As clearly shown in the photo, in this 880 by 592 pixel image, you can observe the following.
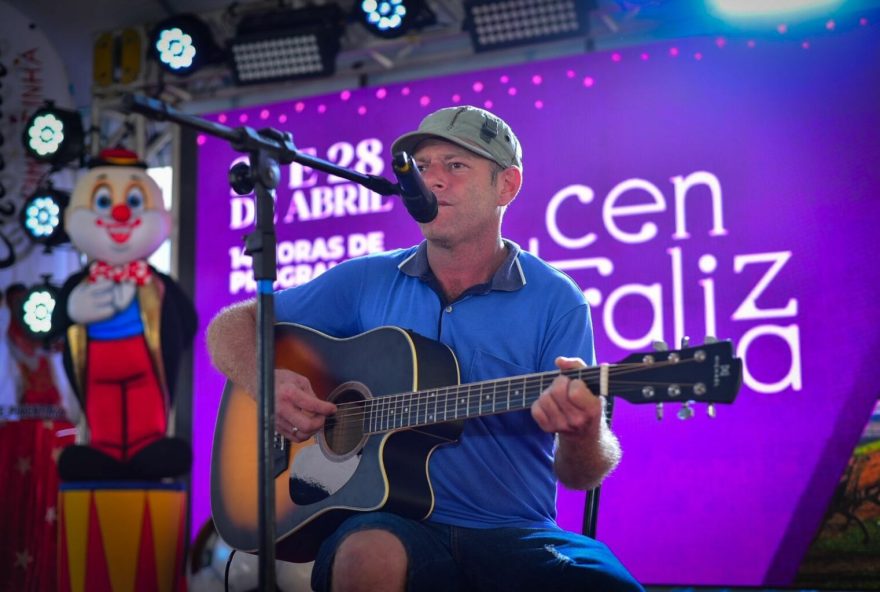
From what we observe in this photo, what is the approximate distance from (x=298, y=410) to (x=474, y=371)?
42cm

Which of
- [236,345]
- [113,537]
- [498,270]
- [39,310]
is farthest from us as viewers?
[39,310]

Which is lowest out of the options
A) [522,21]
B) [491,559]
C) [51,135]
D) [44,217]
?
[491,559]

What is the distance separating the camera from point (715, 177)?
4480 millimetres

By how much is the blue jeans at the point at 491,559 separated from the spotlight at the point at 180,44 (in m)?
3.83

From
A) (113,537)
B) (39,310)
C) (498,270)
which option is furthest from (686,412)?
(39,310)

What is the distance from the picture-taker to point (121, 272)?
475 centimetres

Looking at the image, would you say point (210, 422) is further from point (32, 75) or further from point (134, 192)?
point (32, 75)

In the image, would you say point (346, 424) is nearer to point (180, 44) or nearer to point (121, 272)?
point (121, 272)

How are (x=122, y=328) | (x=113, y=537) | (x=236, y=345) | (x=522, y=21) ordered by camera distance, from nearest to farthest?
(x=236, y=345) → (x=113, y=537) → (x=122, y=328) → (x=522, y=21)

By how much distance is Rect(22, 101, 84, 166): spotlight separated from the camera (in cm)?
538

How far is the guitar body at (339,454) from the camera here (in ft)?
7.06

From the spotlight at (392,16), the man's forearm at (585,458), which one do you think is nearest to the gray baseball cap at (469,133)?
the man's forearm at (585,458)

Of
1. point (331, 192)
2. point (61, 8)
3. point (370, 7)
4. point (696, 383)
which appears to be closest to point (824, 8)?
point (370, 7)

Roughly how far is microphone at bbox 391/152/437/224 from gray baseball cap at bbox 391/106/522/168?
528mm
